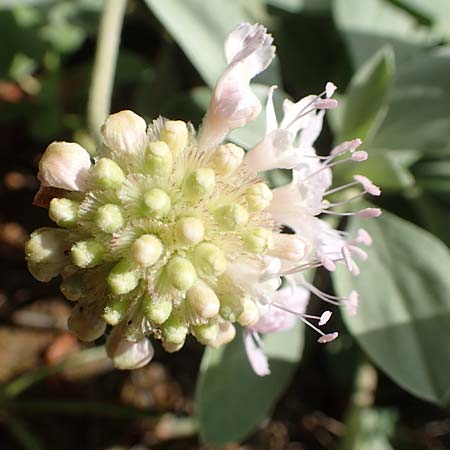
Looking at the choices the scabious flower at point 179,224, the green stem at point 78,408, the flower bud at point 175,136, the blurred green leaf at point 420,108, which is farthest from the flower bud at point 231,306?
the green stem at point 78,408

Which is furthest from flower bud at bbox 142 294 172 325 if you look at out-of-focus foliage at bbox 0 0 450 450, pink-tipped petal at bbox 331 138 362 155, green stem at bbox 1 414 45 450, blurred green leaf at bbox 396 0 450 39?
green stem at bbox 1 414 45 450

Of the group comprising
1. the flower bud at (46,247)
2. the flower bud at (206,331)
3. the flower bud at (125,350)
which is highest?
the flower bud at (46,247)

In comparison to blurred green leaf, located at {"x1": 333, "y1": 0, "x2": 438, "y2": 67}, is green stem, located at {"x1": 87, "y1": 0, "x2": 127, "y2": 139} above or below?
below

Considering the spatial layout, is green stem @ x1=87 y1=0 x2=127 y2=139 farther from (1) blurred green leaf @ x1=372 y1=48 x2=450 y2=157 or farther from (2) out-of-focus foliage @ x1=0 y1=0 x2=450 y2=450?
(1) blurred green leaf @ x1=372 y1=48 x2=450 y2=157

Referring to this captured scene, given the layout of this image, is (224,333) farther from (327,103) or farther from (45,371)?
(45,371)

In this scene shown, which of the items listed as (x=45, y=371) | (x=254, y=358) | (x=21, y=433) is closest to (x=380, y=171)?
(x=254, y=358)

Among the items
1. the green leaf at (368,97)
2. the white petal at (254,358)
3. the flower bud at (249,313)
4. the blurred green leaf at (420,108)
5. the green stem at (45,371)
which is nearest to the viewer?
the flower bud at (249,313)

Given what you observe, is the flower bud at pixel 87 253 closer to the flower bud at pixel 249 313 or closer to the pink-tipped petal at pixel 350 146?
the flower bud at pixel 249 313
